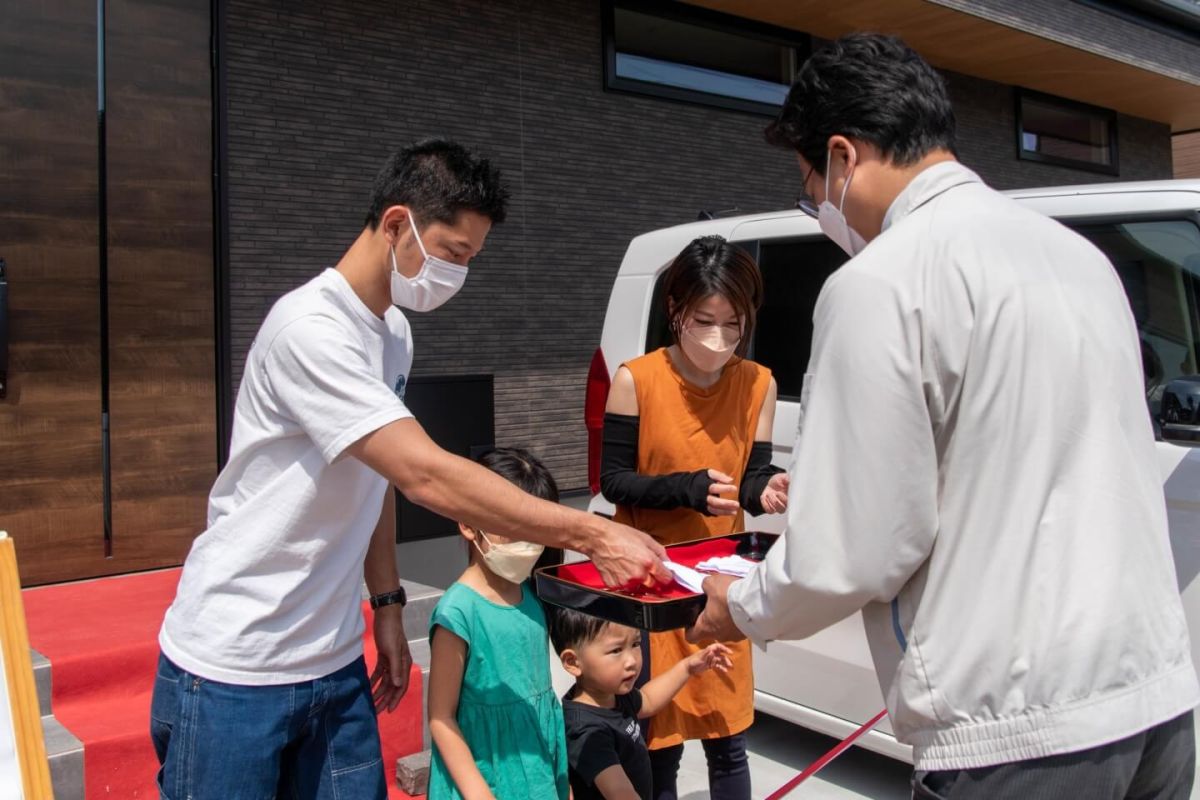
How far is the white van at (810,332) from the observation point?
2926 millimetres

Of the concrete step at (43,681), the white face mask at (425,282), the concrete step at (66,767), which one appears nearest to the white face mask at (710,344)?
the white face mask at (425,282)

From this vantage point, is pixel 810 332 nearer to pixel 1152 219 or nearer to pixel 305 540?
pixel 1152 219

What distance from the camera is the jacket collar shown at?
1456mm

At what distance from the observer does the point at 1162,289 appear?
3.17 meters

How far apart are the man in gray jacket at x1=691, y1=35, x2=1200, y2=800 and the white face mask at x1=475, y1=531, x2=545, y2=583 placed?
1056 mm

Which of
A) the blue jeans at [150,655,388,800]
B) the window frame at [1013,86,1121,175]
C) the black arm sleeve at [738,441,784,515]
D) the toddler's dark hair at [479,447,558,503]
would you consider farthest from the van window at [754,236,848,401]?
the window frame at [1013,86,1121,175]

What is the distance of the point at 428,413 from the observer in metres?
7.78

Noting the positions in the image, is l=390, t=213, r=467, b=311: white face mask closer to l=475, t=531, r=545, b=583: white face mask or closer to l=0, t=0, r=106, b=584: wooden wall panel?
l=475, t=531, r=545, b=583: white face mask

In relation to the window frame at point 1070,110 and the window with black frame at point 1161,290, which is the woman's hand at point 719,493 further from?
the window frame at point 1070,110

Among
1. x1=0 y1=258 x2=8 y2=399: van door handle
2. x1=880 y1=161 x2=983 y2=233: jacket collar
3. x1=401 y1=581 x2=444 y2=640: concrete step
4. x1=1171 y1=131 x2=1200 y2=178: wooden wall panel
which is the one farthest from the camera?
x1=1171 y1=131 x2=1200 y2=178: wooden wall panel

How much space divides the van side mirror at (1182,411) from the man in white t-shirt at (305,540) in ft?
4.99

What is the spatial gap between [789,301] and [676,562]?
1933 mm

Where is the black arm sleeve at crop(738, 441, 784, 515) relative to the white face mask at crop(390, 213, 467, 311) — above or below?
below

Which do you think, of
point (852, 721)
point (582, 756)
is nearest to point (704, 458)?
point (582, 756)
